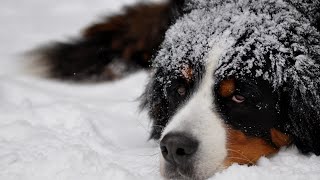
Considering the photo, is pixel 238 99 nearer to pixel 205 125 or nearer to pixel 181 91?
pixel 205 125

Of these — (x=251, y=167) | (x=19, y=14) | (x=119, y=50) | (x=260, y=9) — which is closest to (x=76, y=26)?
(x=19, y=14)

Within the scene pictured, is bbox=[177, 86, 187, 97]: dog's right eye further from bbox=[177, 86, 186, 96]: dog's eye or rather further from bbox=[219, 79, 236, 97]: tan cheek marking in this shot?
bbox=[219, 79, 236, 97]: tan cheek marking

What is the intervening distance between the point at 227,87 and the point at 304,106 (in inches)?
17.7

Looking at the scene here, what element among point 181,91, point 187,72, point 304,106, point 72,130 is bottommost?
point 304,106

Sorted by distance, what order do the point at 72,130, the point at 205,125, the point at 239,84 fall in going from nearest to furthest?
1. the point at 205,125
2. the point at 239,84
3. the point at 72,130

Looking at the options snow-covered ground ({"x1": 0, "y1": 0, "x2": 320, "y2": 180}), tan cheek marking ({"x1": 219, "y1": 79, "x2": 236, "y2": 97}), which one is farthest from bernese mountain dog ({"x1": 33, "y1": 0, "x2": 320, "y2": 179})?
snow-covered ground ({"x1": 0, "y1": 0, "x2": 320, "y2": 180})

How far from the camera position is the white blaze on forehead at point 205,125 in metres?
2.63

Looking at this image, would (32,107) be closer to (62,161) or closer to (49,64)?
(49,64)

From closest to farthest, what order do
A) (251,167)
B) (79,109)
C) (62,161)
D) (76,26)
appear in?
(251,167)
(62,161)
(79,109)
(76,26)

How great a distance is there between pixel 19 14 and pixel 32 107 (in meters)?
2.79

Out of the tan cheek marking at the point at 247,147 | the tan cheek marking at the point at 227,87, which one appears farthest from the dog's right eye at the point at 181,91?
the tan cheek marking at the point at 247,147

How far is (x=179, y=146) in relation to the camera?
259 cm

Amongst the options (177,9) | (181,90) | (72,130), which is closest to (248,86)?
(181,90)

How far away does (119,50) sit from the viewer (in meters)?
4.73
